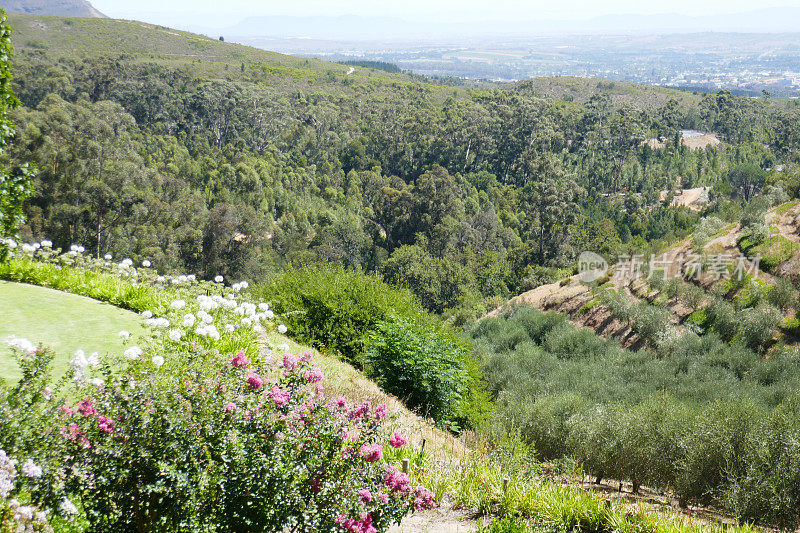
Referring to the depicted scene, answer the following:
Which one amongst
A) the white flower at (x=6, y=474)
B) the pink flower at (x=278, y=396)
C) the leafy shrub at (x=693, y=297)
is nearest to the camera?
the white flower at (x=6, y=474)

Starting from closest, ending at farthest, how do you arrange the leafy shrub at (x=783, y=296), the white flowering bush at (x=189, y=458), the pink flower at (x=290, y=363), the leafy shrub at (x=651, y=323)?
1. the white flowering bush at (x=189, y=458)
2. the pink flower at (x=290, y=363)
3. the leafy shrub at (x=783, y=296)
4. the leafy shrub at (x=651, y=323)

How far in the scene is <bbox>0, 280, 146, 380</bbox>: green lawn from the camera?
20.0 ft

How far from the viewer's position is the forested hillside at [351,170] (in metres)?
32.2

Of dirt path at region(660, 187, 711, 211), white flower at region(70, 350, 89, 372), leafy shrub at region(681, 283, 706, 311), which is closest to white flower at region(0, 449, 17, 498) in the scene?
white flower at region(70, 350, 89, 372)

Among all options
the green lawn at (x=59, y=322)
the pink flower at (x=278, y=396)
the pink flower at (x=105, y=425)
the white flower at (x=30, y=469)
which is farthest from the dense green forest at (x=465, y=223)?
the white flower at (x=30, y=469)

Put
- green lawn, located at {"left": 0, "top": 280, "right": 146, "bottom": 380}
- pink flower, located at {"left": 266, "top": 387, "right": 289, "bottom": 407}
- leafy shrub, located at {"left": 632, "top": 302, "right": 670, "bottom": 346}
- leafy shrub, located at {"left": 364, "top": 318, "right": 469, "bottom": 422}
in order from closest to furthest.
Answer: pink flower, located at {"left": 266, "top": 387, "right": 289, "bottom": 407} < green lawn, located at {"left": 0, "top": 280, "right": 146, "bottom": 380} < leafy shrub, located at {"left": 364, "top": 318, "right": 469, "bottom": 422} < leafy shrub, located at {"left": 632, "top": 302, "right": 670, "bottom": 346}

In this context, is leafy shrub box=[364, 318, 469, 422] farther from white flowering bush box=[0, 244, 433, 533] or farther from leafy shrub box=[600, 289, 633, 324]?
leafy shrub box=[600, 289, 633, 324]

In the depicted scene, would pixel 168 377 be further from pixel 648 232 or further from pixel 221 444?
pixel 648 232

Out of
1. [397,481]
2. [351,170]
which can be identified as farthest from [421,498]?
[351,170]

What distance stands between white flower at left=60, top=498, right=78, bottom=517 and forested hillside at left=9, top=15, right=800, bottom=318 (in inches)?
1009

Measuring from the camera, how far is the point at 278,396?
3.88m

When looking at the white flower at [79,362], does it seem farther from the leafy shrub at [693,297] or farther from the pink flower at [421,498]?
the leafy shrub at [693,297]

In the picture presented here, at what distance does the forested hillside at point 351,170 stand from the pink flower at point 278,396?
79.9 ft

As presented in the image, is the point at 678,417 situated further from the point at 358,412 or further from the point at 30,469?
the point at 30,469
